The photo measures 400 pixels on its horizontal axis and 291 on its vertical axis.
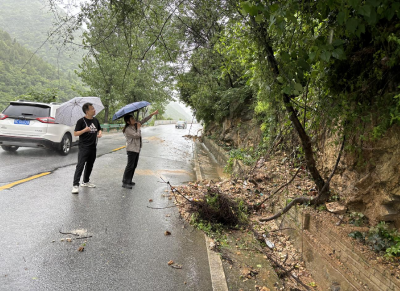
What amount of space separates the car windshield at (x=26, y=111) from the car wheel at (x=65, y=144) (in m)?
1.18

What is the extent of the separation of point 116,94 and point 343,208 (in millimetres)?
28380

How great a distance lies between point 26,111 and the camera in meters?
9.22

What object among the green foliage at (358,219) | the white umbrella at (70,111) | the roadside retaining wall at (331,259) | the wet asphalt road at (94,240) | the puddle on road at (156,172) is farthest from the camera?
the puddle on road at (156,172)

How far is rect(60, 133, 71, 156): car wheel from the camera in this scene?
1001cm

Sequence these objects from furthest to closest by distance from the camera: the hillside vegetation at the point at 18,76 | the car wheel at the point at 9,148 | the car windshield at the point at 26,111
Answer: the hillside vegetation at the point at 18,76 → the car wheel at the point at 9,148 → the car windshield at the point at 26,111

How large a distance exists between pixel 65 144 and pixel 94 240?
743 centimetres

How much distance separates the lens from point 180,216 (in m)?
5.38

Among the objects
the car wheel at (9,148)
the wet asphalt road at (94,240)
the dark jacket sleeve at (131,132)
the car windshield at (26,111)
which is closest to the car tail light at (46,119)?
the car windshield at (26,111)

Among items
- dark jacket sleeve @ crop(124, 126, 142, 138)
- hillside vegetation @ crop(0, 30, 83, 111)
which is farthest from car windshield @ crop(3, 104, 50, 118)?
hillside vegetation @ crop(0, 30, 83, 111)

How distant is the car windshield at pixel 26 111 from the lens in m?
9.13

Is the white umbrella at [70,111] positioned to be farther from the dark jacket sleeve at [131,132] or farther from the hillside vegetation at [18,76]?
the hillside vegetation at [18,76]

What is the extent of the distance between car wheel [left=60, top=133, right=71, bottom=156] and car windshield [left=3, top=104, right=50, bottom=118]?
1185mm

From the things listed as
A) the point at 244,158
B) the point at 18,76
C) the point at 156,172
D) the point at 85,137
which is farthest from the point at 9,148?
the point at 18,76

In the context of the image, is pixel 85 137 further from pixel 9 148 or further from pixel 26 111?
pixel 9 148
